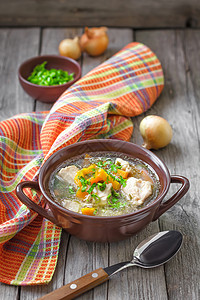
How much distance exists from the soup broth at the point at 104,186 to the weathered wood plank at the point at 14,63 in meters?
0.79

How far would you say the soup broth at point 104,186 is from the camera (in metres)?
1.33

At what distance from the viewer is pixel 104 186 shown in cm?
135

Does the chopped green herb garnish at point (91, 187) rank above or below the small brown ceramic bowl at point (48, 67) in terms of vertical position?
above

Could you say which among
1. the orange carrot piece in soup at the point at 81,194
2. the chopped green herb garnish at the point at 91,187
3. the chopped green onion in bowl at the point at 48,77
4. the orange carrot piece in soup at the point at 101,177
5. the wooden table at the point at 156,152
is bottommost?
the wooden table at the point at 156,152

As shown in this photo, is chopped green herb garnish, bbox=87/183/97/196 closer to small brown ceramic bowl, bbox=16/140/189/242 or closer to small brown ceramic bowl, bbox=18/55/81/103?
small brown ceramic bowl, bbox=16/140/189/242

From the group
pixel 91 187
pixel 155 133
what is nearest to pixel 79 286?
pixel 91 187

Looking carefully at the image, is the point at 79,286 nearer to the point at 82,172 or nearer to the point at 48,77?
the point at 82,172

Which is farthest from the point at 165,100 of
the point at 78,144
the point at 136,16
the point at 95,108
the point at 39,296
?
the point at 39,296

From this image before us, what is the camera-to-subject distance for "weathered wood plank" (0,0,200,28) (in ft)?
9.82

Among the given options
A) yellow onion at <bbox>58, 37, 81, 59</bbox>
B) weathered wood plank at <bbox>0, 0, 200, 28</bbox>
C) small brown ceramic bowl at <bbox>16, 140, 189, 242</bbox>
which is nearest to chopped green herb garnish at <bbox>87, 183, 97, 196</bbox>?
small brown ceramic bowl at <bbox>16, 140, 189, 242</bbox>

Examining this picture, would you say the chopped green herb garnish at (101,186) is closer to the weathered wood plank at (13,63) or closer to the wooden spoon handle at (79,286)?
the wooden spoon handle at (79,286)

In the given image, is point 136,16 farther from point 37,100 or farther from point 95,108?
point 95,108

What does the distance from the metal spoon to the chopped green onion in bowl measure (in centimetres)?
107

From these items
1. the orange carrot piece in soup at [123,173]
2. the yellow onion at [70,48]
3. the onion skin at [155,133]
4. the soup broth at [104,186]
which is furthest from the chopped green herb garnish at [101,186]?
the yellow onion at [70,48]
